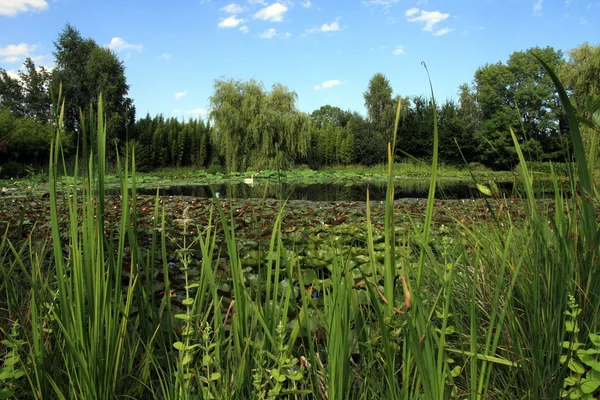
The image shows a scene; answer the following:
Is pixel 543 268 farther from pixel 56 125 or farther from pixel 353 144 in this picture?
pixel 353 144

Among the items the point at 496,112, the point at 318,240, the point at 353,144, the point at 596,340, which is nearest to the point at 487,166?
the point at 496,112

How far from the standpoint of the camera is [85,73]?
68.4 ft

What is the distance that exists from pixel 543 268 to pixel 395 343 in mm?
443

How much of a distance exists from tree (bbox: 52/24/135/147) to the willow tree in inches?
223

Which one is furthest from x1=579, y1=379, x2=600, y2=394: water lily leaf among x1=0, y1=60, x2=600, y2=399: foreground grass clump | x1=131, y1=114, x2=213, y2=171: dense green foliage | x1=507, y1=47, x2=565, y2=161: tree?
x1=507, y1=47, x2=565, y2=161: tree

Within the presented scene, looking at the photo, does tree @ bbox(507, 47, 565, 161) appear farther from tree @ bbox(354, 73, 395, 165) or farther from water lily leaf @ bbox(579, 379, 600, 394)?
water lily leaf @ bbox(579, 379, 600, 394)

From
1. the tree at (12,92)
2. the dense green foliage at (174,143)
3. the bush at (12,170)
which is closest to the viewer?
the bush at (12,170)

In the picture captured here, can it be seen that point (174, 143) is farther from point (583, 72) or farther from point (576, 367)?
point (576, 367)

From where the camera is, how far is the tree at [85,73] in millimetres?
20234

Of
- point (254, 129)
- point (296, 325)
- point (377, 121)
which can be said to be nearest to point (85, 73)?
point (254, 129)

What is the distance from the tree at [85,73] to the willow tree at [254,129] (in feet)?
18.6

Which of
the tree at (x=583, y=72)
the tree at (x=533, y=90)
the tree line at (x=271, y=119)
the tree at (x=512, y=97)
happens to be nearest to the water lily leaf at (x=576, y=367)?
the tree line at (x=271, y=119)

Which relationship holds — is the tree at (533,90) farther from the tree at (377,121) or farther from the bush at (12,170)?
the bush at (12,170)

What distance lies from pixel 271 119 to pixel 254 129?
2.66ft
